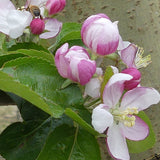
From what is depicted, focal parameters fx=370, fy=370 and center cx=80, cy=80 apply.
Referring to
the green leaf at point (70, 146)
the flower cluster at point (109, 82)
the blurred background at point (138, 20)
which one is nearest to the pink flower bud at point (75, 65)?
the flower cluster at point (109, 82)

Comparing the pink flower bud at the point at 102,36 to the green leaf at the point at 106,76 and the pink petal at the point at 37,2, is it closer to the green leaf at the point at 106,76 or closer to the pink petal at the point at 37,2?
the green leaf at the point at 106,76

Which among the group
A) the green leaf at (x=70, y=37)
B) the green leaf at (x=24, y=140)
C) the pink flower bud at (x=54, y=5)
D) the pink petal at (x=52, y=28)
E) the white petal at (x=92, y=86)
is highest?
the pink flower bud at (x=54, y=5)

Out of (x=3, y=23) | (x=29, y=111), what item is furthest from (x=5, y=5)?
(x=29, y=111)

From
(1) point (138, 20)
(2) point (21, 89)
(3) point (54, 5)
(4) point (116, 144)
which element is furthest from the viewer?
(1) point (138, 20)

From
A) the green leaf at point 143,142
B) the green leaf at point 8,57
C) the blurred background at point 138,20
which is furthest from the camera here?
the blurred background at point 138,20

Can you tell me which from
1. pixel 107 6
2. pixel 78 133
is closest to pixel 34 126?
pixel 78 133

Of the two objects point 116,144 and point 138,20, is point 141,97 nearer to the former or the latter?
point 116,144

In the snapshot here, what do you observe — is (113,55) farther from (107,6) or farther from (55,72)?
(107,6)

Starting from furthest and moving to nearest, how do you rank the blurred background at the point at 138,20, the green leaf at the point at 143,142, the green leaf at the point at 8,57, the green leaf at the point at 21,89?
the blurred background at the point at 138,20, the green leaf at the point at 143,142, the green leaf at the point at 8,57, the green leaf at the point at 21,89
